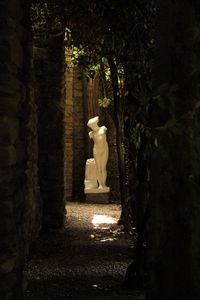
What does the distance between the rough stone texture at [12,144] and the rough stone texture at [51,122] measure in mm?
4632

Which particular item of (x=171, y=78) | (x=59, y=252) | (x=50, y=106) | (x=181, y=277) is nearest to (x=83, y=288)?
(x=59, y=252)

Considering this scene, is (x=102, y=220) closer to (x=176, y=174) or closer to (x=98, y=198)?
(x=98, y=198)

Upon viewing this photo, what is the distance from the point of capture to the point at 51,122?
8.38 metres

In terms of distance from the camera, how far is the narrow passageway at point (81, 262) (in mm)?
4559

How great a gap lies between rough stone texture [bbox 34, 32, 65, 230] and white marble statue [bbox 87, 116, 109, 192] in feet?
17.1

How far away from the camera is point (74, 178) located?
47.7 ft

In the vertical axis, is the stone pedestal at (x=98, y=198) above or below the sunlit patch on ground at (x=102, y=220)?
above

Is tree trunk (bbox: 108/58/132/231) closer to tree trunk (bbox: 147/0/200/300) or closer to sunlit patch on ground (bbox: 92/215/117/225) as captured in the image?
sunlit patch on ground (bbox: 92/215/117/225)

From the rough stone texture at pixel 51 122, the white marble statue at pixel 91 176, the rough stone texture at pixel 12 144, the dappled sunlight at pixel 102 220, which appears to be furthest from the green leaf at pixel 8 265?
the white marble statue at pixel 91 176

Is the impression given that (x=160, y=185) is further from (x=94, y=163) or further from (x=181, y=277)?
(x=94, y=163)

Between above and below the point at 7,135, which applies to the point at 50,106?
above

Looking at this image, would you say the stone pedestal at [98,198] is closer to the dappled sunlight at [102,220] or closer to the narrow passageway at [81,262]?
the dappled sunlight at [102,220]

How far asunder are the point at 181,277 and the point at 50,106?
616 cm

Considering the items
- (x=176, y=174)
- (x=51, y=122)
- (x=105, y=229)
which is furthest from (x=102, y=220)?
(x=176, y=174)
